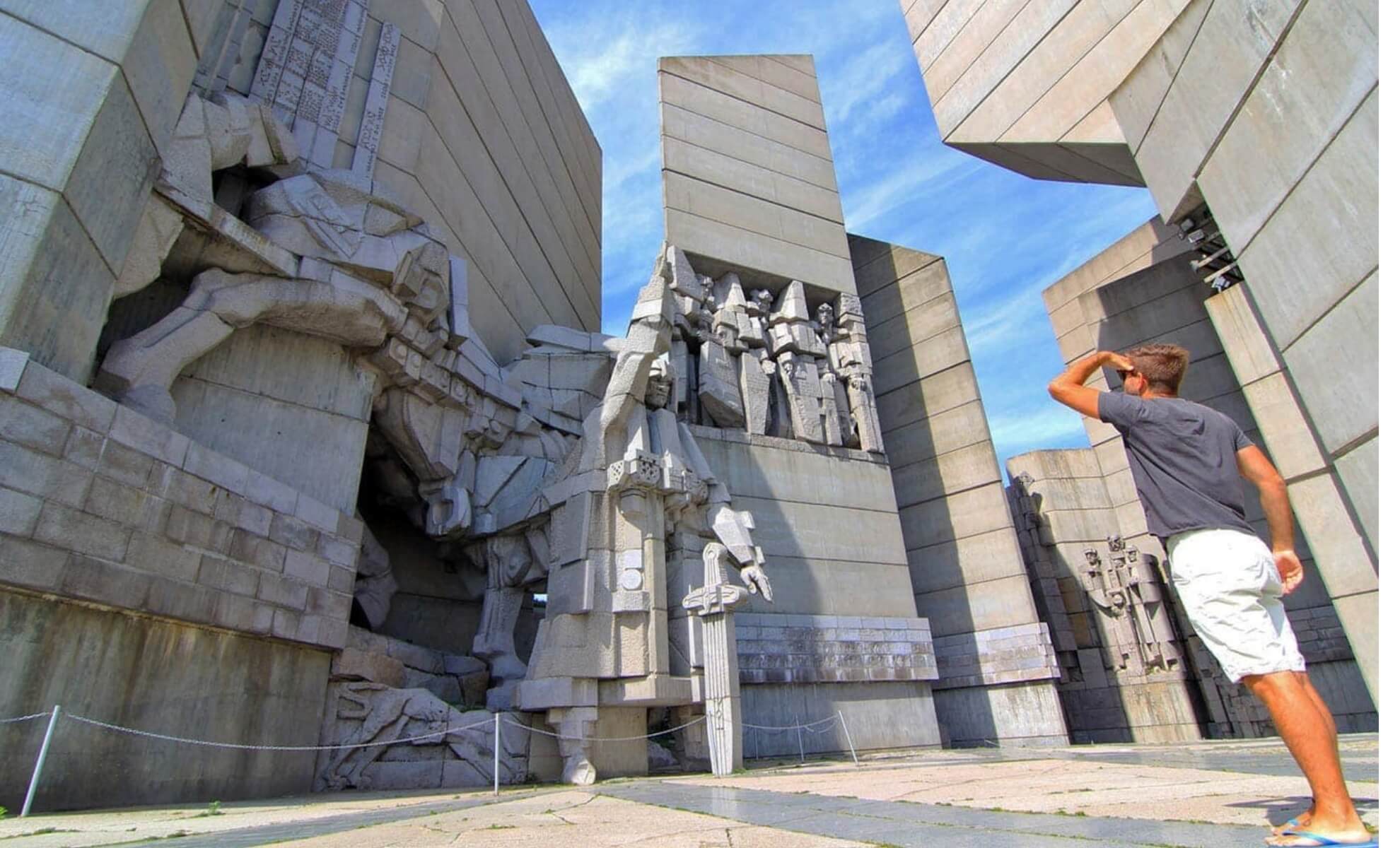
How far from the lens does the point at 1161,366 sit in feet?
8.80

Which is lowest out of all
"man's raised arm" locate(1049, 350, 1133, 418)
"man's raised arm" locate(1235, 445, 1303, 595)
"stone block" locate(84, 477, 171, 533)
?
"man's raised arm" locate(1235, 445, 1303, 595)

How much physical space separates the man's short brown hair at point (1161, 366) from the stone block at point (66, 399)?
6819 mm

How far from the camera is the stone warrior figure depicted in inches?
311

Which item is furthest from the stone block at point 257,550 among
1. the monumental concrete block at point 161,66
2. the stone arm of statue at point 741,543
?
the stone arm of statue at point 741,543

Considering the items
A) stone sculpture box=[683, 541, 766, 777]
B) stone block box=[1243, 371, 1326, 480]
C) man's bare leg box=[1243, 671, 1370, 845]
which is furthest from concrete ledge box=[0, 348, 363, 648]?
stone block box=[1243, 371, 1326, 480]

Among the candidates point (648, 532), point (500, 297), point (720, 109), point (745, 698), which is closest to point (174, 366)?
point (648, 532)

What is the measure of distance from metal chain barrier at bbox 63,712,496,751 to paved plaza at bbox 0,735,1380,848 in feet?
2.25

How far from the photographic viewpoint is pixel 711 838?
255cm

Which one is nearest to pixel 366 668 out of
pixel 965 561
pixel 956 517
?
pixel 965 561

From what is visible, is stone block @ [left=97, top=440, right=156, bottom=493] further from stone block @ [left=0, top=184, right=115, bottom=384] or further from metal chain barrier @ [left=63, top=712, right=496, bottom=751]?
metal chain barrier @ [left=63, top=712, right=496, bottom=751]

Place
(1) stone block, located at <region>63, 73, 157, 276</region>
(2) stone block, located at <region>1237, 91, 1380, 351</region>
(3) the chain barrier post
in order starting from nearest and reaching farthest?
(2) stone block, located at <region>1237, 91, 1380, 351</region>
(1) stone block, located at <region>63, 73, 157, 276</region>
(3) the chain barrier post

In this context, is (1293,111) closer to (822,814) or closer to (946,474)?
(822,814)

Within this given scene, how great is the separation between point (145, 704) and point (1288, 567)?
24.3 feet

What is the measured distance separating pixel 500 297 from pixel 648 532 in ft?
22.8
